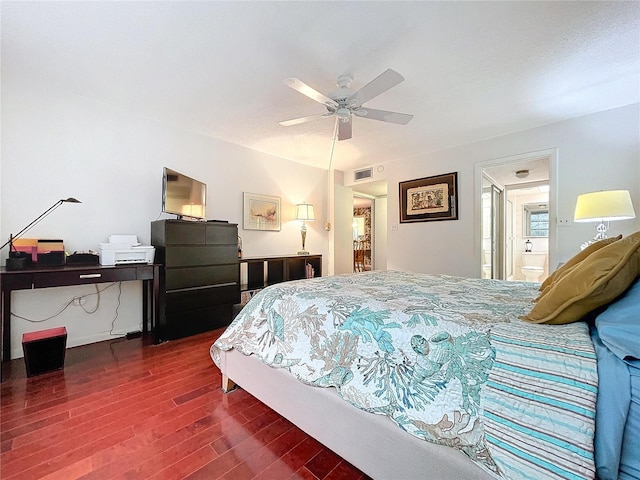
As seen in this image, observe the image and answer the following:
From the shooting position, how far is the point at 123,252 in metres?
2.60

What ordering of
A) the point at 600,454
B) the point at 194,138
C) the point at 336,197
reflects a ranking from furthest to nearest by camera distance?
1. the point at 336,197
2. the point at 194,138
3. the point at 600,454

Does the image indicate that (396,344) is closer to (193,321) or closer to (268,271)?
(193,321)

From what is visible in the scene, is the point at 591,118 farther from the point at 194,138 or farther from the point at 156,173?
the point at 156,173

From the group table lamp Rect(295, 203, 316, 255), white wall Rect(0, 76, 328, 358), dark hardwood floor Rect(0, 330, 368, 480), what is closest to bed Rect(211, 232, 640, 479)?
dark hardwood floor Rect(0, 330, 368, 480)

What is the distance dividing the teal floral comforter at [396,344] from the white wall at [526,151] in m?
2.10

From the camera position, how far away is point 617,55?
2.05 m

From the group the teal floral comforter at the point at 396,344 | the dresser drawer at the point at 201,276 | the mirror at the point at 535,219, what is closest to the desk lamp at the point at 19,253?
the dresser drawer at the point at 201,276

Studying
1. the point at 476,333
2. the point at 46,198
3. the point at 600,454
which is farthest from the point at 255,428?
the point at 46,198

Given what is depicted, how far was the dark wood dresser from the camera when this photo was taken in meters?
2.83

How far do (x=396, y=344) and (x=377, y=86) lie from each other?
67.7 inches

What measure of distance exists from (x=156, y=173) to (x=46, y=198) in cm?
100

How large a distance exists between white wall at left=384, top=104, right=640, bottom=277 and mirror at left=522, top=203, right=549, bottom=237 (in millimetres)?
3428

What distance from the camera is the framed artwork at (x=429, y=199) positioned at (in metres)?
4.02

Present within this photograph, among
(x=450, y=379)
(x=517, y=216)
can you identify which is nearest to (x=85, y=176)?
(x=450, y=379)
